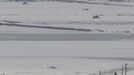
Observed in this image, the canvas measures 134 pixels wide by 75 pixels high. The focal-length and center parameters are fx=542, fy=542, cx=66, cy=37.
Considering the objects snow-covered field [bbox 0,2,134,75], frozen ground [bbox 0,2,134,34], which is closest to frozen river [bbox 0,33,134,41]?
snow-covered field [bbox 0,2,134,75]

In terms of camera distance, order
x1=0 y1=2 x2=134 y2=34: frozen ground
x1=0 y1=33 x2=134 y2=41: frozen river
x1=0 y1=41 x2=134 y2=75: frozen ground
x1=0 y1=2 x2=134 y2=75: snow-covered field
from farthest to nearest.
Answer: x1=0 y1=2 x2=134 y2=34: frozen ground
x1=0 y1=33 x2=134 y2=41: frozen river
x1=0 y1=2 x2=134 y2=75: snow-covered field
x1=0 y1=41 x2=134 y2=75: frozen ground

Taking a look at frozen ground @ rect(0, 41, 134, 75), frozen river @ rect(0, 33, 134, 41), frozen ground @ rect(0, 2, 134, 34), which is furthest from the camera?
frozen ground @ rect(0, 2, 134, 34)

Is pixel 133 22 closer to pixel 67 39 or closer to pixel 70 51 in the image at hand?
pixel 67 39

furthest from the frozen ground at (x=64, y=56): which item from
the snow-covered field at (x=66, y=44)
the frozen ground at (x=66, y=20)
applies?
the frozen ground at (x=66, y=20)

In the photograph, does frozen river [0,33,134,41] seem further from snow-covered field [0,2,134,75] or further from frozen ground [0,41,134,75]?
frozen ground [0,41,134,75]

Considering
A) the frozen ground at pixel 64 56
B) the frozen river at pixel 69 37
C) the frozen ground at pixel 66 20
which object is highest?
the frozen ground at pixel 66 20

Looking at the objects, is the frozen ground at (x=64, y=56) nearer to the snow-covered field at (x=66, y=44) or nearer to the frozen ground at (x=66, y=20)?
the snow-covered field at (x=66, y=44)

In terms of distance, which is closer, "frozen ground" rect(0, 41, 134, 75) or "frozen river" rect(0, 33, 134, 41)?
"frozen ground" rect(0, 41, 134, 75)

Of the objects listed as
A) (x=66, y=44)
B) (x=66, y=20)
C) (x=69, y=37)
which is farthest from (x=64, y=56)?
(x=66, y=20)

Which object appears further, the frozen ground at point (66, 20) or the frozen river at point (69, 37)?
the frozen ground at point (66, 20)
